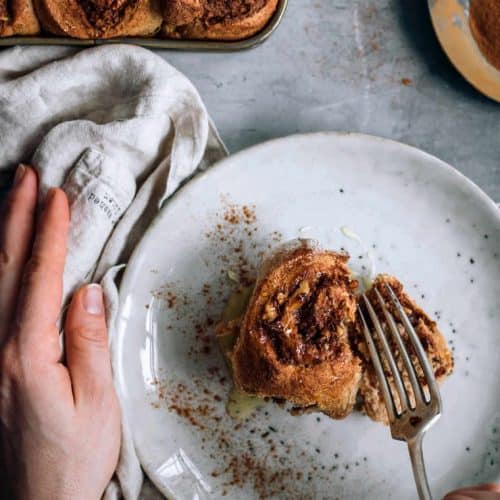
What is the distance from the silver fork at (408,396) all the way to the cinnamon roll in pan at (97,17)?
969 millimetres

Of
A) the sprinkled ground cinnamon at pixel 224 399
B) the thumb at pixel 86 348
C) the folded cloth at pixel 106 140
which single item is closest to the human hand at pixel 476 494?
the sprinkled ground cinnamon at pixel 224 399

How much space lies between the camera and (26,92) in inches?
79.0

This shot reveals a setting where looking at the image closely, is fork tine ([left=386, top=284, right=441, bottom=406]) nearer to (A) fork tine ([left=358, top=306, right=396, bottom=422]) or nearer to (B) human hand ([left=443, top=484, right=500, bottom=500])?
(A) fork tine ([left=358, top=306, right=396, bottom=422])

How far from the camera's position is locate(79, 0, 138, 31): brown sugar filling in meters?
1.90

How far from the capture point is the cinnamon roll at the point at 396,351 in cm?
201

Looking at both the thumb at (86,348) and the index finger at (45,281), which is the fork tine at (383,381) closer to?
the thumb at (86,348)

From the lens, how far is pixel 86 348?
75.6 inches

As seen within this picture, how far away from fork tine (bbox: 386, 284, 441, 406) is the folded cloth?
26.5 inches

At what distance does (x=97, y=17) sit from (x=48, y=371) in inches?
35.7

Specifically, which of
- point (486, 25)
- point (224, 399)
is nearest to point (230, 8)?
point (486, 25)

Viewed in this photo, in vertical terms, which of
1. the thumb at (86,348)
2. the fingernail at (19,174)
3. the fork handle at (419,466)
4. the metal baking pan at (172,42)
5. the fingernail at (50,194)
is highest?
the metal baking pan at (172,42)

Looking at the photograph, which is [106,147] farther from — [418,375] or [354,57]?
[418,375]

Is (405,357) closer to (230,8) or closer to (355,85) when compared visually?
(355,85)

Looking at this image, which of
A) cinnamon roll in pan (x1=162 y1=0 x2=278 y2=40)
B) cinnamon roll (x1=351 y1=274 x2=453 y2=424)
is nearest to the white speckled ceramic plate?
cinnamon roll (x1=351 y1=274 x2=453 y2=424)
